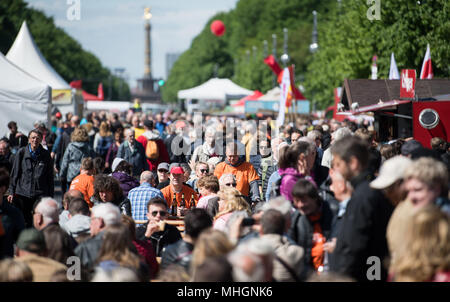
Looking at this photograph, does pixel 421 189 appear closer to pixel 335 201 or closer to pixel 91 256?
pixel 335 201

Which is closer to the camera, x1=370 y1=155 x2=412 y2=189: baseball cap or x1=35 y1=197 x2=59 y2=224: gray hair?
x1=370 y1=155 x2=412 y2=189: baseball cap

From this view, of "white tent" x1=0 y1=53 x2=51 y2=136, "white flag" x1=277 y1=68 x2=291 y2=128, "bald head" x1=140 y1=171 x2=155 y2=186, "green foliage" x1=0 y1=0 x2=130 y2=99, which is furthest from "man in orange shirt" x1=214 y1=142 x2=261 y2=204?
"green foliage" x1=0 y1=0 x2=130 y2=99

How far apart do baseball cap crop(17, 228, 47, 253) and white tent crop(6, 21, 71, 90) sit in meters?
21.4

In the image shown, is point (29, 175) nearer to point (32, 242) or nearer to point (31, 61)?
point (32, 242)

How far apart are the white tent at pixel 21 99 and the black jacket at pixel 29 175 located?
767 cm

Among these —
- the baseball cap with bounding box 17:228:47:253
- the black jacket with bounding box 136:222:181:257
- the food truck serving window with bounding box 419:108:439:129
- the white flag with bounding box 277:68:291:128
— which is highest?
the white flag with bounding box 277:68:291:128

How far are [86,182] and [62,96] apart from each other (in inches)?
643

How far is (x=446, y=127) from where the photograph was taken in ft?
47.0

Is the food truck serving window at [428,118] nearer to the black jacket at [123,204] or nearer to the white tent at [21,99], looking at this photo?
the black jacket at [123,204]

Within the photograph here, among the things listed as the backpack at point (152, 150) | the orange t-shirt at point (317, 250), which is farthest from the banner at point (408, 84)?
the orange t-shirt at point (317, 250)

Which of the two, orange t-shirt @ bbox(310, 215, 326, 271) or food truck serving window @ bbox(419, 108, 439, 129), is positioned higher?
food truck serving window @ bbox(419, 108, 439, 129)

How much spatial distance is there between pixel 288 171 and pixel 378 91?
11.7m

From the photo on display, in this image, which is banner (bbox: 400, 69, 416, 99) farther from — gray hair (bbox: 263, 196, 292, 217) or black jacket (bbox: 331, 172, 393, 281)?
black jacket (bbox: 331, 172, 393, 281)

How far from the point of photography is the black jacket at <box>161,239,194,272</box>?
19.3 feet
